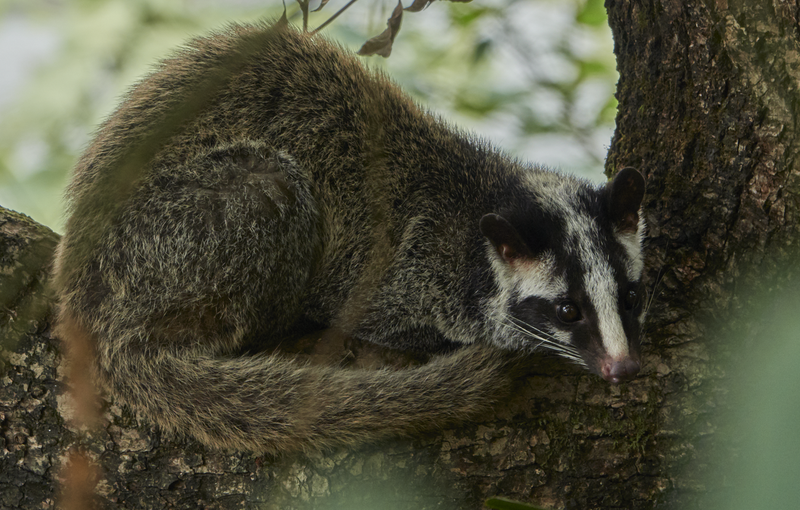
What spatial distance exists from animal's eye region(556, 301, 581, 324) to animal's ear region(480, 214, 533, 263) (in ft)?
1.21

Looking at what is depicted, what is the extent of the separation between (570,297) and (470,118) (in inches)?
86.9

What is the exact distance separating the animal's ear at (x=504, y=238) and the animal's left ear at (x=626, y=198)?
1.84ft

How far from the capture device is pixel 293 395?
309cm

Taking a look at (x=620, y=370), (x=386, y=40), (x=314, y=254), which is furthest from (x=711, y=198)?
(x=314, y=254)

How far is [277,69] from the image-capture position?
4.11m

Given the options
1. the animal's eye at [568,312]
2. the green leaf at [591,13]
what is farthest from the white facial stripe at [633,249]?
the green leaf at [591,13]

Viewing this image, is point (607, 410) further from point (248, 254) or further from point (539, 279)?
point (248, 254)

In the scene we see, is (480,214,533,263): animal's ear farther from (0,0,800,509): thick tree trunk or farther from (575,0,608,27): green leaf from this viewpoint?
(575,0,608,27): green leaf

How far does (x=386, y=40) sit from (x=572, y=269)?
1.76 m

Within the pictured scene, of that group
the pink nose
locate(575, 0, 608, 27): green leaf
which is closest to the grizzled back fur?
the pink nose

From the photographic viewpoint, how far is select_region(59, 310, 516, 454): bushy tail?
9.48 ft

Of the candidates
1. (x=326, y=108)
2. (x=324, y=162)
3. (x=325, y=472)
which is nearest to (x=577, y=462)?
(x=325, y=472)

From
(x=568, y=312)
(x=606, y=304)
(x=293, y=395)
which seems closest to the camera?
(x=293, y=395)

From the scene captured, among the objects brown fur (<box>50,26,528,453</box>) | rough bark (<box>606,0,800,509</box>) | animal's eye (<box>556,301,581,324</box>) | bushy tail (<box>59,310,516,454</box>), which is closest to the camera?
rough bark (<box>606,0,800,509</box>)
